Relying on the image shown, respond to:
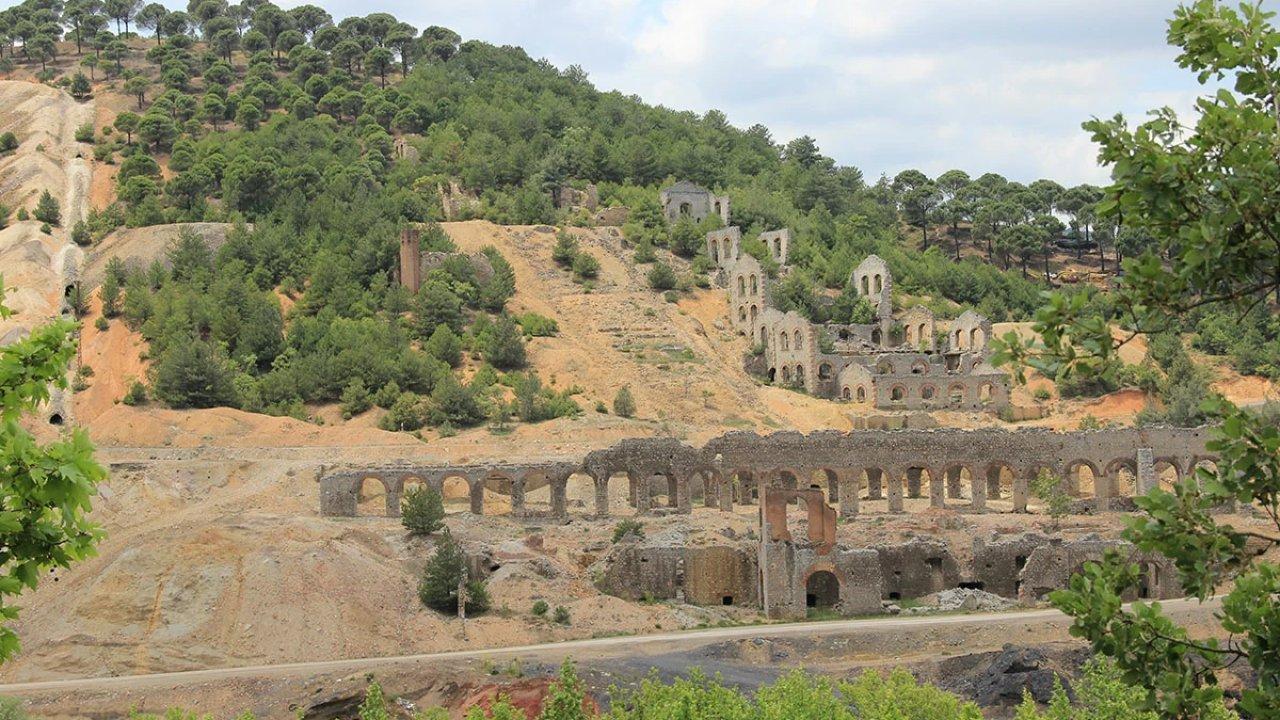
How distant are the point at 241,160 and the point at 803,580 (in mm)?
60755

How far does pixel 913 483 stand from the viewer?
62156mm

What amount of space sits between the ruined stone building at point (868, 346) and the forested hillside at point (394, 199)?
1.86 metres

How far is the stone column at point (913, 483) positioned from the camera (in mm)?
61688

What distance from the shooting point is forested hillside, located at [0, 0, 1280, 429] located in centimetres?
7144

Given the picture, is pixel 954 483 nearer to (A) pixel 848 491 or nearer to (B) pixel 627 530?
(A) pixel 848 491

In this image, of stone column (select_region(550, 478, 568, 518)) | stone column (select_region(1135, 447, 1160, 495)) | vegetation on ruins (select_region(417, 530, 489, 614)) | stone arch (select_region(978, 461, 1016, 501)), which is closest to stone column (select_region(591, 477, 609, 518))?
stone column (select_region(550, 478, 568, 518))

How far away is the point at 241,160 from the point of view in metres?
93.0

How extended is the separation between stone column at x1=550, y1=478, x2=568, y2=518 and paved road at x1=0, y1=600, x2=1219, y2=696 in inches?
553

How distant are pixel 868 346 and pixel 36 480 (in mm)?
71345

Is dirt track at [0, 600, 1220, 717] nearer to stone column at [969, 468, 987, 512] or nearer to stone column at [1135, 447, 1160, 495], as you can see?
stone column at [969, 468, 987, 512]

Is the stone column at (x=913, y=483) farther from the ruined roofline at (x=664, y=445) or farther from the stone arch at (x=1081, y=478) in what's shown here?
the stone arch at (x=1081, y=478)

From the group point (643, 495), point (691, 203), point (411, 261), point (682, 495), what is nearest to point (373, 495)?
point (643, 495)

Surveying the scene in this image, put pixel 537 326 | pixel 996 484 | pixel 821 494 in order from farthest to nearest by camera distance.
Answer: pixel 537 326 → pixel 996 484 → pixel 821 494

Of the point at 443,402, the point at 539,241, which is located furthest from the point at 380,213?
the point at 443,402
